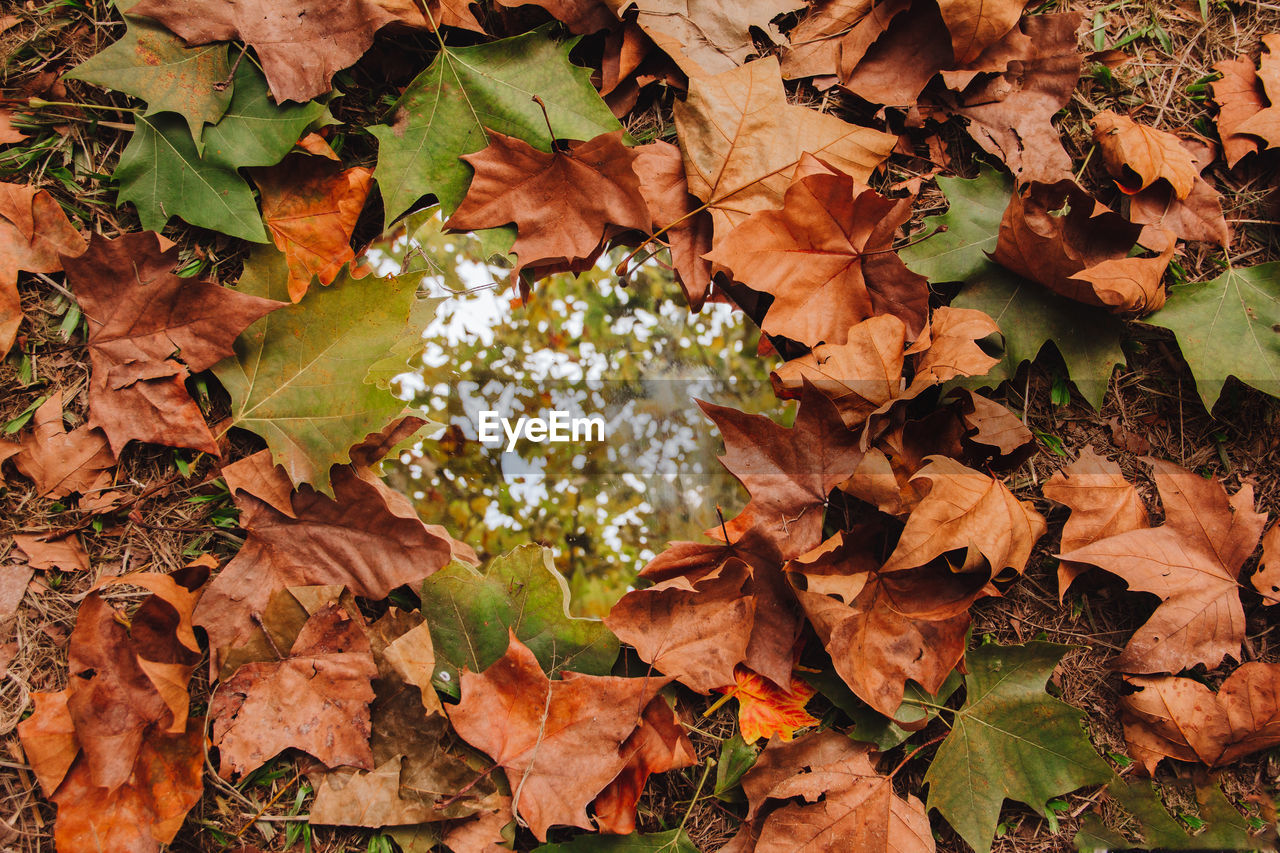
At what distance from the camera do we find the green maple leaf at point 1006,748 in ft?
4.66

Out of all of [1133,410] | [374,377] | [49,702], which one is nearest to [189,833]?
[49,702]

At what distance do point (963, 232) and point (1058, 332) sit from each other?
312mm

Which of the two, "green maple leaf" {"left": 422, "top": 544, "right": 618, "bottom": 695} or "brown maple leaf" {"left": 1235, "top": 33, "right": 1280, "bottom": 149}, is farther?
"brown maple leaf" {"left": 1235, "top": 33, "right": 1280, "bottom": 149}

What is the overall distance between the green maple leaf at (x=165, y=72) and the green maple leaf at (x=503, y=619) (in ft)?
3.58

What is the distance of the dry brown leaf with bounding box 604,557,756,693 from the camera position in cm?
141

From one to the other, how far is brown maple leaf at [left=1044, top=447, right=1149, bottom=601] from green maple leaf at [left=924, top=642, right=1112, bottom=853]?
0.65 ft

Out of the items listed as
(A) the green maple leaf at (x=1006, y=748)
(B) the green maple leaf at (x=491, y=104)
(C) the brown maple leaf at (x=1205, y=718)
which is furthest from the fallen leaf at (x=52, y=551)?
(C) the brown maple leaf at (x=1205, y=718)

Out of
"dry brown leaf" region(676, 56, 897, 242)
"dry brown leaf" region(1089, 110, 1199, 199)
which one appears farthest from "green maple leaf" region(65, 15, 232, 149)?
"dry brown leaf" region(1089, 110, 1199, 199)

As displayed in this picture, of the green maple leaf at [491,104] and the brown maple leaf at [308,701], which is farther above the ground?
the green maple leaf at [491,104]

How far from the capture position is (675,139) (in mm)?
1569

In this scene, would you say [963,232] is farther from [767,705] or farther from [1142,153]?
[767,705]

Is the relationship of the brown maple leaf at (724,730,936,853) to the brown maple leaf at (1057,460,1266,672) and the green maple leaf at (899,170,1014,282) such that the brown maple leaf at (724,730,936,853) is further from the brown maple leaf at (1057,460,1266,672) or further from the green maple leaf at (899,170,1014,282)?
the green maple leaf at (899,170,1014,282)

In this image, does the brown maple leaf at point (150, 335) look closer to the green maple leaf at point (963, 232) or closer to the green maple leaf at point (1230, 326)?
the green maple leaf at point (963, 232)

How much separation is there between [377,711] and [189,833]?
0.43 meters
